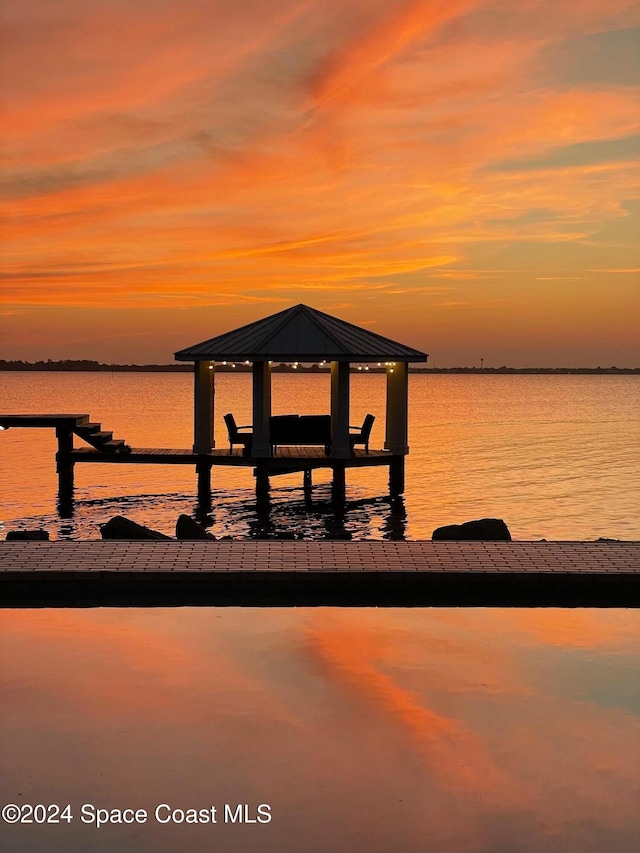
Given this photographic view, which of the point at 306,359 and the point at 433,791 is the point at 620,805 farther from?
the point at 306,359

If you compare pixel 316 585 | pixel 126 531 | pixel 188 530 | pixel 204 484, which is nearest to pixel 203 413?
pixel 204 484

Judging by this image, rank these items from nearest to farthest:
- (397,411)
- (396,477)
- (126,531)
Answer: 1. (126,531)
2. (397,411)
3. (396,477)

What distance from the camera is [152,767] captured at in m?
6.24

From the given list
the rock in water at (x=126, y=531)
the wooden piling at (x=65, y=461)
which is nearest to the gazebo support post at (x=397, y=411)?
the wooden piling at (x=65, y=461)

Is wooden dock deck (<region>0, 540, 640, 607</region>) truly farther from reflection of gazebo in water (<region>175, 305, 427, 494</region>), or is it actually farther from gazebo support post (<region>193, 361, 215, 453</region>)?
gazebo support post (<region>193, 361, 215, 453</region>)

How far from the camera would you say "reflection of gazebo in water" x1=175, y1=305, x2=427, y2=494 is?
22.3 m

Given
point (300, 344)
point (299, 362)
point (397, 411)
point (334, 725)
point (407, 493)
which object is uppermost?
point (300, 344)

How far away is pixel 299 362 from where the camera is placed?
22.4 m

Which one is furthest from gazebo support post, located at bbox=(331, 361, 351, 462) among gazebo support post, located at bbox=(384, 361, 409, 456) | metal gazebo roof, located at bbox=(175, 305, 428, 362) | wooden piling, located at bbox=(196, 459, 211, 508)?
wooden piling, located at bbox=(196, 459, 211, 508)

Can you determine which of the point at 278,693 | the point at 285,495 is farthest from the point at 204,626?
the point at 285,495

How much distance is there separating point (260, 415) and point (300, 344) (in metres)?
1.80

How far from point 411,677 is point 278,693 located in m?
1.12

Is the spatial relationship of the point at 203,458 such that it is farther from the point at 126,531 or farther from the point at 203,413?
the point at 126,531

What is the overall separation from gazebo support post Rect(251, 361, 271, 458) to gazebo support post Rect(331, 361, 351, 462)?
1.42 meters
